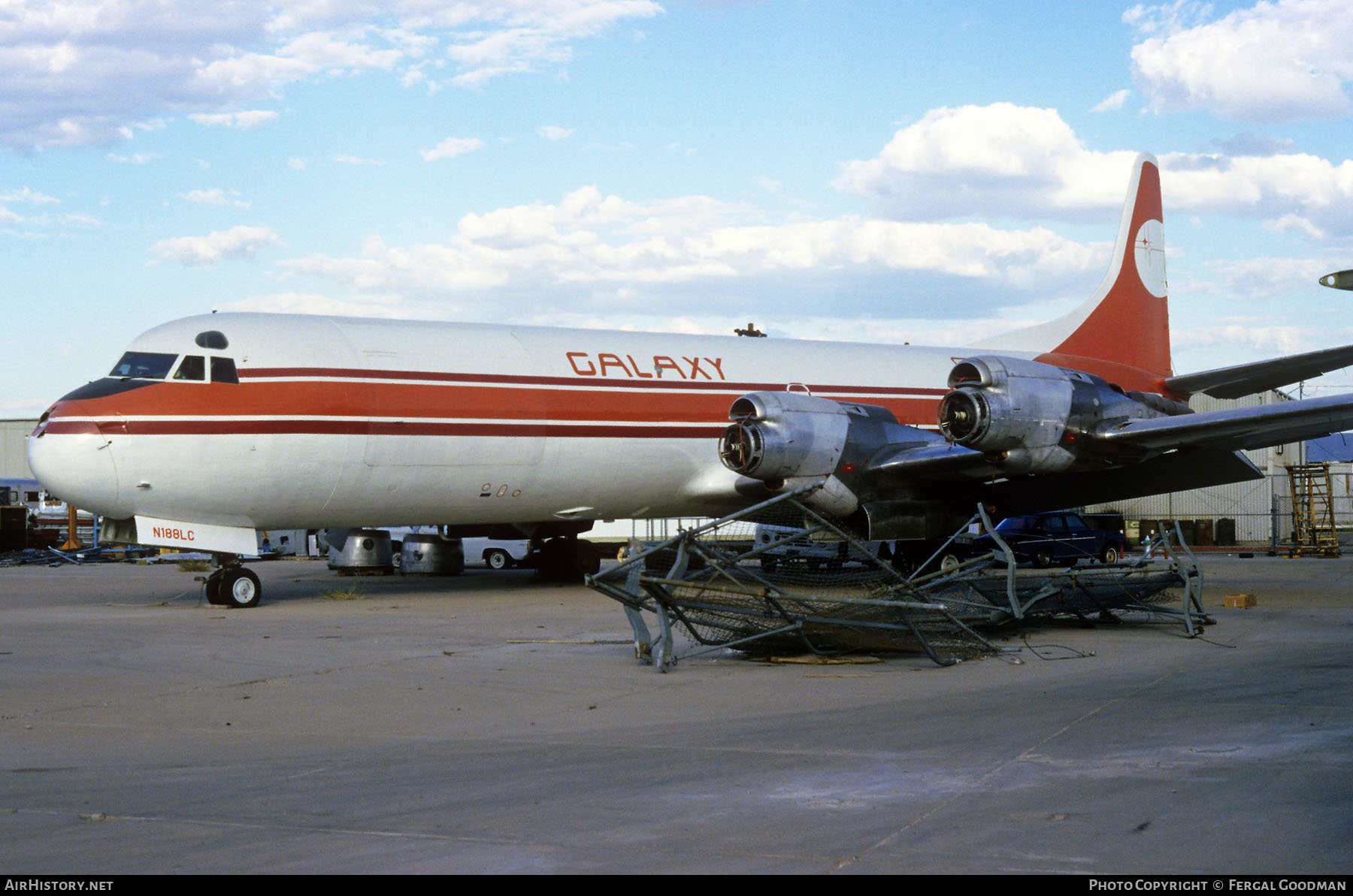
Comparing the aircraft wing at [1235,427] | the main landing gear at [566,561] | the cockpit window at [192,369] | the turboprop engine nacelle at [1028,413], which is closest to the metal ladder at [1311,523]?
the aircraft wing at [1235,427]

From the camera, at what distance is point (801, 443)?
696 inches

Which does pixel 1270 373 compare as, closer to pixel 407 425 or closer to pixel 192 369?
pixel 407 425

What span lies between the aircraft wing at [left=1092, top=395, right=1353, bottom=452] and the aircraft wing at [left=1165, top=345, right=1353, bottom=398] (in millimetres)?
1696

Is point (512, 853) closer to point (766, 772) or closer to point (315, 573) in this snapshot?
point (766, 772)

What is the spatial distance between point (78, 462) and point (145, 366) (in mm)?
1696

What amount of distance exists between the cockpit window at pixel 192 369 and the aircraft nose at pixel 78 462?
1347 mm

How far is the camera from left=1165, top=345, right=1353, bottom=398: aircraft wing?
61.9 ft

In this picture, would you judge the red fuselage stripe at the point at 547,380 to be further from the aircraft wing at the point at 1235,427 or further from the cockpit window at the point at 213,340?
the aircraft wing at the point at 1235,427

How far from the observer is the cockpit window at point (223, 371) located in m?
17.8

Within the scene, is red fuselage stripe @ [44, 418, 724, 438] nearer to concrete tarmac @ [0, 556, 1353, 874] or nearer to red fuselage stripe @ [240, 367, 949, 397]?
red fuselage stripe @ [240, 367, 949, 397]

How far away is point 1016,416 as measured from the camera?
16.8 metres

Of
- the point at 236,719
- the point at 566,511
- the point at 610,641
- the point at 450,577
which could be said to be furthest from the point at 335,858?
the point at 450,577

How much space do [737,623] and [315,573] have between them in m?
19.6

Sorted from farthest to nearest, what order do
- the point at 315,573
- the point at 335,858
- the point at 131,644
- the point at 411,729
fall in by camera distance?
the point at 315,573 → the point at 131,644 → the point at 411,729 → the point at 335,858
